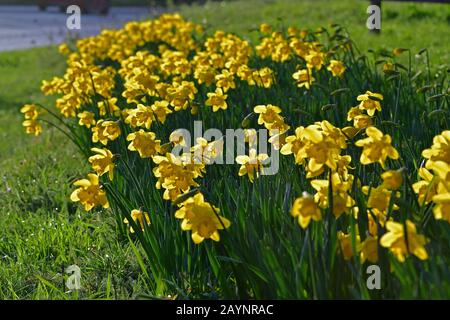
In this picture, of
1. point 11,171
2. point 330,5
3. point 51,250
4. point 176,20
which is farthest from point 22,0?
point 51,250

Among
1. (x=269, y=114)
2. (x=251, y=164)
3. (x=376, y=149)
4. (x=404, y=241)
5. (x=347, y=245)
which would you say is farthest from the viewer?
(x=269, y=114)

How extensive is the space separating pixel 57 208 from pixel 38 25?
16524 millimetres

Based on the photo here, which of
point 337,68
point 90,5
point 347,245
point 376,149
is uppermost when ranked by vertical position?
point 90,5

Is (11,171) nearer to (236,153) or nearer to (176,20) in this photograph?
(236,153)

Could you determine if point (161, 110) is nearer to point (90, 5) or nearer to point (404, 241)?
point (404, 241)

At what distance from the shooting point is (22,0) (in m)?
28.9

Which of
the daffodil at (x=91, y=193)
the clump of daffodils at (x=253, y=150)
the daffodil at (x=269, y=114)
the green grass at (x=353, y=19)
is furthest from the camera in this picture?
the green grass at (x=353, y=19)

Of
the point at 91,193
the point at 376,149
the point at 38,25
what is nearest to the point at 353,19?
the point at 91,193

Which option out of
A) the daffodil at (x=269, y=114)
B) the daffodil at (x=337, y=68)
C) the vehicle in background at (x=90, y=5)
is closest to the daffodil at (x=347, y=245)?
the daffodil at (x=269, y=114)

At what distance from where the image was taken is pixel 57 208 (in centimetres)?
431

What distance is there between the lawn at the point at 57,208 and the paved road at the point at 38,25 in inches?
187

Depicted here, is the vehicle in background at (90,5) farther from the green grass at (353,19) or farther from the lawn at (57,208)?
the lawn at (57,208)

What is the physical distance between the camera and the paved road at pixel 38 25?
52.0 feet
